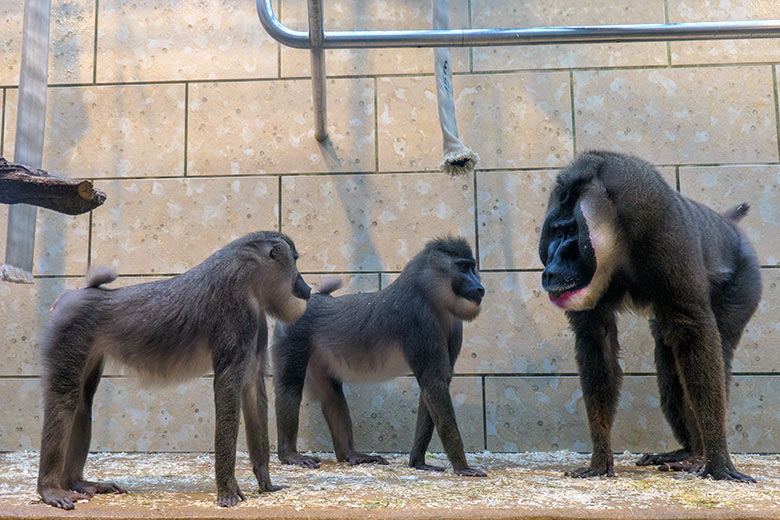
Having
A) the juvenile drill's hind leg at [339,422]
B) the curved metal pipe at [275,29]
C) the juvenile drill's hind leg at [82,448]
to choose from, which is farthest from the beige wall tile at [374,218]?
the juvenile drill's hind leg at [82,448]

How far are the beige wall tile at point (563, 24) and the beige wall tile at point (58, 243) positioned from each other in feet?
10.4

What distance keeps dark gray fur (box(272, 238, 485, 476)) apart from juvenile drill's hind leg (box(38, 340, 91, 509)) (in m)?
1.63

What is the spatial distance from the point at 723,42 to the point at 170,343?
448 centimetres

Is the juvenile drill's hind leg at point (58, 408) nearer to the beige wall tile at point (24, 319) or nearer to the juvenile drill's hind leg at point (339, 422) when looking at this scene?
the juvenile drill's hind leg at point (339, 422)

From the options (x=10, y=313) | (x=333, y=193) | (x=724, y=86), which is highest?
(x=724, y=86)

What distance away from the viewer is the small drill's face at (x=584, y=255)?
3561 mm

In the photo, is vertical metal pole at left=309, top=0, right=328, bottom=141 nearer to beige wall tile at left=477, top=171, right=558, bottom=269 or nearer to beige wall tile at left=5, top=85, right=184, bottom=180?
beige wall tile at left=5, top=85, right=184, bottom=180

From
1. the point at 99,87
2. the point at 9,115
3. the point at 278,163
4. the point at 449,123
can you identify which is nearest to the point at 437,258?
the point at 449,123

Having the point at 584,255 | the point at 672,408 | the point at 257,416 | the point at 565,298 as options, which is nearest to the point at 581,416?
the point at 672,408

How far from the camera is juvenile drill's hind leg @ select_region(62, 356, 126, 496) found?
11.1ft

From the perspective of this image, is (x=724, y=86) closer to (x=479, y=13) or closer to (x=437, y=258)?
(x=479, y=13)

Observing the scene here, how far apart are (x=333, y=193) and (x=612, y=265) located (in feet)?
7.88

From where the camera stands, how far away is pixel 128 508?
286 cm

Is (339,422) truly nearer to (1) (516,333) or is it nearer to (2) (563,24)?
(1) (516,333)
